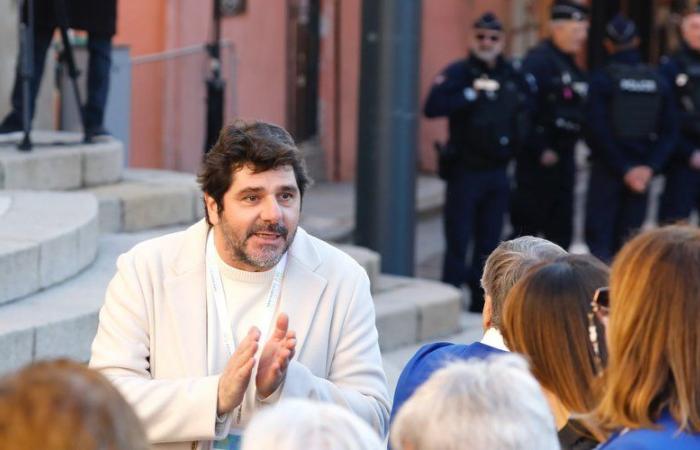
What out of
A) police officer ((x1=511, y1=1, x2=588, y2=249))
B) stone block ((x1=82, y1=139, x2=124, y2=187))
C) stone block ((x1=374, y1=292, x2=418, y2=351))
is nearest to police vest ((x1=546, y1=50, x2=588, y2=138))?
police officer ((x1=511, y1=1, x2=588, y2=249))

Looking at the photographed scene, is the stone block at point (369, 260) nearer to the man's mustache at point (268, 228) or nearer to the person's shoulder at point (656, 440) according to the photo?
the man's mustache at point (268, 228)

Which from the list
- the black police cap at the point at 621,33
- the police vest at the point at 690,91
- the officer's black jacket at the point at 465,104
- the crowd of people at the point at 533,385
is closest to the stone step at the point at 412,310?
the officer's black jacket at the point at 465,104

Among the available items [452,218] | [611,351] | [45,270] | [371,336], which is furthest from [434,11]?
[611,351]

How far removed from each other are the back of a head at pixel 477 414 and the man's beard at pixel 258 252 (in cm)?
129

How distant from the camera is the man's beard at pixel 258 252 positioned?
402 cm

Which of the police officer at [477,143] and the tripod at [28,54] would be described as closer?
the tripod at [28,54]

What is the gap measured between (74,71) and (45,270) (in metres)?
2.16

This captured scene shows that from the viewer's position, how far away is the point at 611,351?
3.03 metres

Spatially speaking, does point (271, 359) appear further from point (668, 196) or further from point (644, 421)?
point (668, 196)

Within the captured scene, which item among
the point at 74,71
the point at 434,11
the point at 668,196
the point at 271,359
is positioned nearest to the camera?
the point at 271,359

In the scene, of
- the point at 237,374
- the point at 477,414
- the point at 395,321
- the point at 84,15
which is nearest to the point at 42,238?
the point at 395,321

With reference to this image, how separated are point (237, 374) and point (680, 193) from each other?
7.30 meters

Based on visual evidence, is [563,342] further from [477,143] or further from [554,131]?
[554,131]

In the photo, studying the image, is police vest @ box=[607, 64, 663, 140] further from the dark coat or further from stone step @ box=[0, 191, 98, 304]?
stone step @ box=[0, 191, 98, 304]
